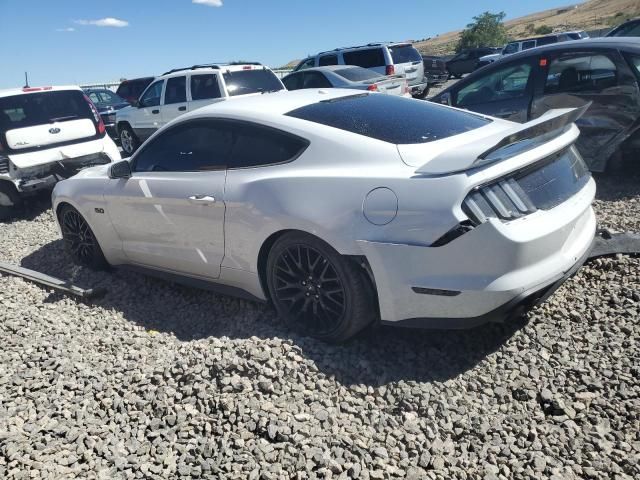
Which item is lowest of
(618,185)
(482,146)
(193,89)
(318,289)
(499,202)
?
(618,185)

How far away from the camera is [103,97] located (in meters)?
17.0

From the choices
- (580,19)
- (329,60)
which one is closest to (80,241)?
(329,60)

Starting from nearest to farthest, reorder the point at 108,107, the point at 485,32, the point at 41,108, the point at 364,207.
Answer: the point at 364,207
the point at 41,108
the point at 108,107
the point at 485,32

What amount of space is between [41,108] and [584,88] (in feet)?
23.8

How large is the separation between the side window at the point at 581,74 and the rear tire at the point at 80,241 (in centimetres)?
511

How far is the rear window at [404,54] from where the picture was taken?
1519 centimetres

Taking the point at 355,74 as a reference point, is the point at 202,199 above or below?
below

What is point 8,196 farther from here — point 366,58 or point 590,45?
point 366,58

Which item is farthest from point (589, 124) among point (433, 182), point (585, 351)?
point (433, 182)

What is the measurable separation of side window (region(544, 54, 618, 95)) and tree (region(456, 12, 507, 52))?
50.9 m

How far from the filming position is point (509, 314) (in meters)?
2.77

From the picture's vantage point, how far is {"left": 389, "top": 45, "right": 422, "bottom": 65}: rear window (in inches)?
598

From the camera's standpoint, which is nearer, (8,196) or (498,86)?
(498,86)

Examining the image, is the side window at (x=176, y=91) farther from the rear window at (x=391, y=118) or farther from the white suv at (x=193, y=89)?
the rear window at (x=391, y=118)
